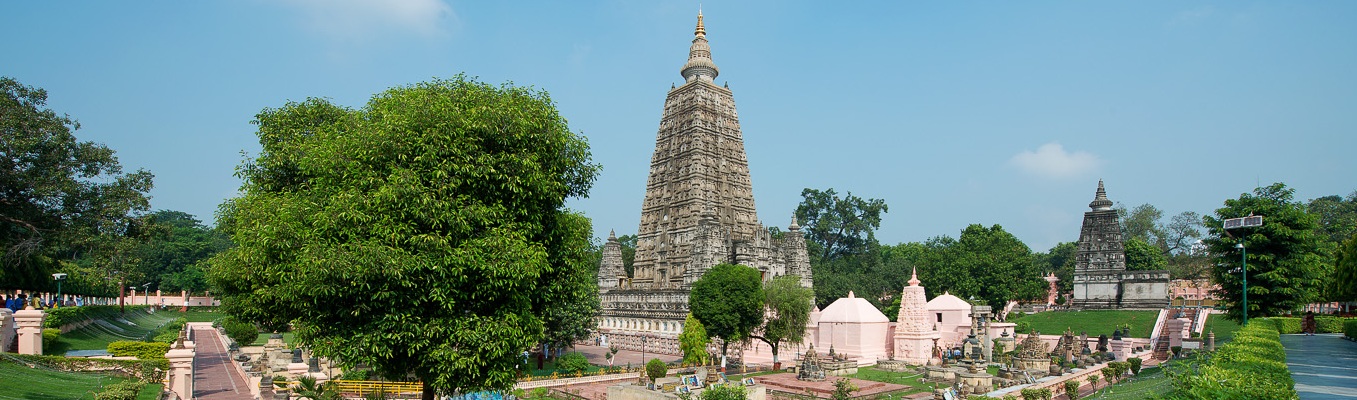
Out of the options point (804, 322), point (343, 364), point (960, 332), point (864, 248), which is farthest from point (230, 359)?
point (864, 248)

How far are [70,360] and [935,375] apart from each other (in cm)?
2865

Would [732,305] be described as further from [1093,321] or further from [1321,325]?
[1321,325]

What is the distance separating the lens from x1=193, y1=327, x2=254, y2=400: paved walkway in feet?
69.6

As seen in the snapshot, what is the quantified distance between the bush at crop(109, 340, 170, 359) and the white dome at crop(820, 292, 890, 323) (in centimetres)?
2989

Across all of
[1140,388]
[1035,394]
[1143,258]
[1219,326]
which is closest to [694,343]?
[1035,394]

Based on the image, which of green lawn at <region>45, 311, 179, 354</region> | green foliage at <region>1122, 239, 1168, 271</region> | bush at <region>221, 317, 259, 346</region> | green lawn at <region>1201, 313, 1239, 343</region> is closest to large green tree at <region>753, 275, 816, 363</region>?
green lawn at <region>1201, 313, 1239, 343</region>

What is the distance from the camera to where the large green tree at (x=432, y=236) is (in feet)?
41.9

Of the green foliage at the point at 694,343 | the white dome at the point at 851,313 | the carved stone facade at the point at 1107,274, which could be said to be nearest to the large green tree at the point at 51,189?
the green foliage at the point at 694,343

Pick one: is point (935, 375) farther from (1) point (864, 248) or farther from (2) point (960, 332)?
(1) point (864, 248)

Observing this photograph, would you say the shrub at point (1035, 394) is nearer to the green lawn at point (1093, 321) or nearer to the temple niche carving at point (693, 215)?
the green lawn at point (1093, 321)

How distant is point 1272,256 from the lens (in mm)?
32719

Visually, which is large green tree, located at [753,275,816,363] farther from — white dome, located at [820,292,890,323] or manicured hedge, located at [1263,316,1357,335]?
manicured hedge, located at [1263,316,1357,335]

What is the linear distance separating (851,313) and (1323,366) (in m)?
22.2

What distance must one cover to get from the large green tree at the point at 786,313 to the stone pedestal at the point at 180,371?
2575cm
